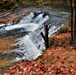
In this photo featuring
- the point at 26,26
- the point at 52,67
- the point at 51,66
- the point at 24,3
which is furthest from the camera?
the point at 24,3

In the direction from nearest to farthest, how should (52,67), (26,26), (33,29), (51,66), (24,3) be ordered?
(52,67) < (51,66) < (33,29) < (26,26) < (24,3)

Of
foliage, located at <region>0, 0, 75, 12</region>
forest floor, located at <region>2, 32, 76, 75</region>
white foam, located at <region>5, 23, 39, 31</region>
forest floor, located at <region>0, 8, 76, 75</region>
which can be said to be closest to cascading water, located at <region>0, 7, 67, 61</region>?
white foam, located at <region>5, 23, 39, 31</region>

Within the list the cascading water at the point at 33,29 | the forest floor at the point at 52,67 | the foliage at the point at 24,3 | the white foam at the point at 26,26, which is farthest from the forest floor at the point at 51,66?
the foliage at the point at 24,3

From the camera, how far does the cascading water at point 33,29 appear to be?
19.1 m

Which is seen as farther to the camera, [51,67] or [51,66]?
[51,66]

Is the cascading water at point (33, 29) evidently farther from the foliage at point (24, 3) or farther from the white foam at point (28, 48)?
the foliage at point (24, 3)

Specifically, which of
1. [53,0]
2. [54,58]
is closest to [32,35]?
[54,58]

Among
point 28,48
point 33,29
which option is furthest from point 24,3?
point 28,48

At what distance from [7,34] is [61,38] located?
9.80 meters

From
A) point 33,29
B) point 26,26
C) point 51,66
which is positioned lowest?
point 26,26

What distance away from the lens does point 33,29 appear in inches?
1095

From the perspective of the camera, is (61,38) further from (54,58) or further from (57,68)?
(57,68)

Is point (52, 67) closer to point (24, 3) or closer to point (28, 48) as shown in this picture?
point (28, 48)

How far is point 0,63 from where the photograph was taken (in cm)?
1680
